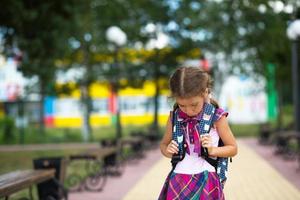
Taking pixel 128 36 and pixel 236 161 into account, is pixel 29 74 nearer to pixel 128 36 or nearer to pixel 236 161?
pixel 236 161

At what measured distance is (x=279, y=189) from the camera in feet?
36.3

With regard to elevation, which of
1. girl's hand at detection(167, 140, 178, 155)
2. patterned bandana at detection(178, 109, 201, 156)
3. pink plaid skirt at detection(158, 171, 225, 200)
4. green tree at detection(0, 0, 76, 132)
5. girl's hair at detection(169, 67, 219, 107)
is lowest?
pink plaid skirt at detection(158, 171, 225, 200)

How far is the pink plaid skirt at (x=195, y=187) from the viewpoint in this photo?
411 cm

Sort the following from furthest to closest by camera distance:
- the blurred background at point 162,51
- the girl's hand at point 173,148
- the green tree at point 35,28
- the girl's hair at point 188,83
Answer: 1. the blurred background at point 162,51
2. the green tree at point 35,28
3. the girl's hand at point 173,148
4. the girl's hair at point 188,83

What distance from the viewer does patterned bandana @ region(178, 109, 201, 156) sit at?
409cm

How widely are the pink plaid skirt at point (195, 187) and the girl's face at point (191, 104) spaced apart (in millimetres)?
395

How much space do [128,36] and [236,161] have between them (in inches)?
626

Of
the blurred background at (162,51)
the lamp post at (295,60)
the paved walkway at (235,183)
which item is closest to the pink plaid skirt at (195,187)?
the paved walkway at (235,183)

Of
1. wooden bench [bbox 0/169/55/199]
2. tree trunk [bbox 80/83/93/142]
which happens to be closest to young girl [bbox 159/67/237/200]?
wooden bench [bbox 0/169/55/199]

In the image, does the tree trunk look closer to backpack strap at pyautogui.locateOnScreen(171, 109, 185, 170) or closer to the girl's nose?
backpack strap at pyautogui.locateOnScreen(171, 109, 185, 170)

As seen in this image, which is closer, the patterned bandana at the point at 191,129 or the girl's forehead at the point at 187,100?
the girl's forehead at the point at 187,100

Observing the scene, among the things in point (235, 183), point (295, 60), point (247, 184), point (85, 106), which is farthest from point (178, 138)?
point (85, 106)

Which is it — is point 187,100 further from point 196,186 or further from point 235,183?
point 235,183

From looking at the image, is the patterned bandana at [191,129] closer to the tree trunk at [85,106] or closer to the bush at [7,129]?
the bush at [7,129]
